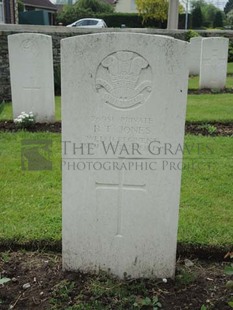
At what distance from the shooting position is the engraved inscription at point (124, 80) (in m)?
2.25

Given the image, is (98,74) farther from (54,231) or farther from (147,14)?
(147,14)

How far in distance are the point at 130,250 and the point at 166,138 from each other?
78 cm

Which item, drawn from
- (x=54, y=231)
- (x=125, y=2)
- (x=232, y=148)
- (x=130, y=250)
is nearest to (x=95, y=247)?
(x=130, y=250)

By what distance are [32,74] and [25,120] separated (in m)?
0.78

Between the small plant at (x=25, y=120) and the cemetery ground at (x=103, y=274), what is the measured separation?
1586mm

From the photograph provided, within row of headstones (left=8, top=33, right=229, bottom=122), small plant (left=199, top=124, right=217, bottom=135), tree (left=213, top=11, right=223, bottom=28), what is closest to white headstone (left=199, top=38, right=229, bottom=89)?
small plant (left=199, top=124, right=217, bottom=135)

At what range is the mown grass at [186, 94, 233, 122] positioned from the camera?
7103 mm

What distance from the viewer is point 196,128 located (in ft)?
A: 21.4

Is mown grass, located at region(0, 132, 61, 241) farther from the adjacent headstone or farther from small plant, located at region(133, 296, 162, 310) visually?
the adjacent headstone

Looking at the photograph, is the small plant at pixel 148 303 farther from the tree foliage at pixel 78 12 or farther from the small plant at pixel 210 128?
the tree foliage at pixel 78 12

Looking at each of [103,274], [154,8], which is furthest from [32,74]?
[154,8]

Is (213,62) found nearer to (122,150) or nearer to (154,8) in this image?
(122,150)

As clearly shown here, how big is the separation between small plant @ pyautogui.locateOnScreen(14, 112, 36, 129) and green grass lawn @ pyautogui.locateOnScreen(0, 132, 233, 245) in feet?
3.59

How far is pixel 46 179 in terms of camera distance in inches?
169
